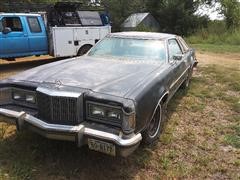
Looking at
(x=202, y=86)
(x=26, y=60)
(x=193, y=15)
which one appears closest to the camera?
(x=202, y=86)

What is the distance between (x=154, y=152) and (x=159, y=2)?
29.6 metres

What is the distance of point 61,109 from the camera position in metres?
3.83

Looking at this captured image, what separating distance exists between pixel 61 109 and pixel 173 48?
321 cm

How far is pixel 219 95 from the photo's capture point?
24.4ft

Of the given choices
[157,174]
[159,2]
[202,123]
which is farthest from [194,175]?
[159,2]

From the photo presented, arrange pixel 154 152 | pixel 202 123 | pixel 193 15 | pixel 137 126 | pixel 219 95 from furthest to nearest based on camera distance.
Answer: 1. pixel 193 15
2. pixel 219 95
3. pixel 202 123
4. pixel 154 152
5. pixel 137 126

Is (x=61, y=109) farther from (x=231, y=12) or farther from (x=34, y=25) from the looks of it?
(x=231, y=12)

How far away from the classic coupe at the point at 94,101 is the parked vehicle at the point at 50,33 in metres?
5.69

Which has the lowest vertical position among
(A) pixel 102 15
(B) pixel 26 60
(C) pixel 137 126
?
(B) pixel 26 60

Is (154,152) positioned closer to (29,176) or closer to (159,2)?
(29,176)

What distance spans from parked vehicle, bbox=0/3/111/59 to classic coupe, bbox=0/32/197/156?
18.7 feet

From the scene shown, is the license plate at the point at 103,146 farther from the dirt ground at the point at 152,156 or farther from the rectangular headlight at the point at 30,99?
the rectangular headlight at the point at 30,99

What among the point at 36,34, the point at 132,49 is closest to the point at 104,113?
the point at 132,49

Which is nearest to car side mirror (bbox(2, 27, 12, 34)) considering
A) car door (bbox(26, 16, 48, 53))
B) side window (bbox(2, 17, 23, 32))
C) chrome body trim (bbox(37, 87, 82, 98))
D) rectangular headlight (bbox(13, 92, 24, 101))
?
side window (bbox(2, 17, 23, 32))
